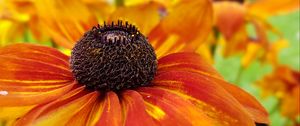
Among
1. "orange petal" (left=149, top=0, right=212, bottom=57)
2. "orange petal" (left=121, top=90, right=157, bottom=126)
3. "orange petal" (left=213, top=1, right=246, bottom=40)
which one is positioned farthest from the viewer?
"orange petal" (left=213, top=1, right=246, bottom=40)

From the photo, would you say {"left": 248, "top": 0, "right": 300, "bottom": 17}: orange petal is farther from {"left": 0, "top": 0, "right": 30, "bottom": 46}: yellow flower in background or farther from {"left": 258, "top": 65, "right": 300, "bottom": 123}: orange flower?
{"left": 0, "top": 0, "right": 30, "bottom": 46}: yellow flower in background

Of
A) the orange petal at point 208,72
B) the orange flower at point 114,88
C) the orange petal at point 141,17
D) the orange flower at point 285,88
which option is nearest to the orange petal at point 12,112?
the orange flower at point 114,88

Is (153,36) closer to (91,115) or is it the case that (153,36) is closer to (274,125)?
(91,115)

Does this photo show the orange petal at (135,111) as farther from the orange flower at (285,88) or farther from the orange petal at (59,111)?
the orange flower at (285,88)

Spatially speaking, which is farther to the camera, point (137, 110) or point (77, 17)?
point (77, 17)

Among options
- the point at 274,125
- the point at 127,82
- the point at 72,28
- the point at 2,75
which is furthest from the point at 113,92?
the point at 274,125

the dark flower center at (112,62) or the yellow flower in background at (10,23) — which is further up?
the yellow flower in background at (10,23)

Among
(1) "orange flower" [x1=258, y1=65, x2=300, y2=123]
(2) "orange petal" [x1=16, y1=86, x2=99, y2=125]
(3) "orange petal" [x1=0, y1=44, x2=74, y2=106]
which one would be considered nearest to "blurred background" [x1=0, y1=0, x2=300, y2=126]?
(1) "orange flower" [x1=258, y1=65, x2=300, y2=123]
